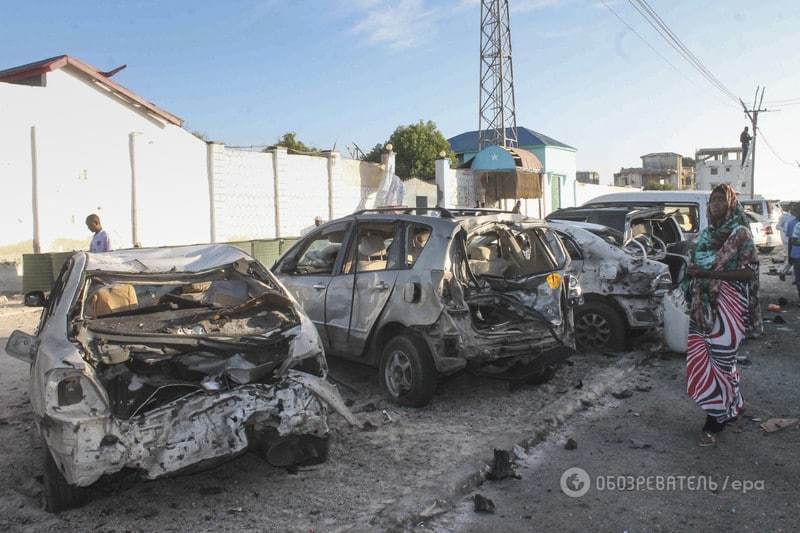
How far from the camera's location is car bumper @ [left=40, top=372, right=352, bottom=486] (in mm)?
3486

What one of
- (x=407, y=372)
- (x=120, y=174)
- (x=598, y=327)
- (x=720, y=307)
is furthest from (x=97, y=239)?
(x=720, y=307)

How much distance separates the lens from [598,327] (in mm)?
7832

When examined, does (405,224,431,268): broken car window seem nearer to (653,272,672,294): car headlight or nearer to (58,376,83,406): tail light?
(58,376,83,406): tail light

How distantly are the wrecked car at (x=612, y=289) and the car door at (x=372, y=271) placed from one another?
2629mm

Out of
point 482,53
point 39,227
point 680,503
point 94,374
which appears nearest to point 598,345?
point 680,503

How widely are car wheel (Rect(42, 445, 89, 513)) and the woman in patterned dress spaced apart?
166 inches

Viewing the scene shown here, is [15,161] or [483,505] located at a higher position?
[15,161]

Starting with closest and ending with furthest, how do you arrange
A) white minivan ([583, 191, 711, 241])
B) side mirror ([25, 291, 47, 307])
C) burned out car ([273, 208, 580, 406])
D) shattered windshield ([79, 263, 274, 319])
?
shattered windshield ([79, 263, 274, 319])
side mirror ([25, 291, 47, 307])
burned out car ([273, 208, 580, 406])
white minivan ([583, 191, 711, 241])

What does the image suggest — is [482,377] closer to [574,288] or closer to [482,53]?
→ [574,288]

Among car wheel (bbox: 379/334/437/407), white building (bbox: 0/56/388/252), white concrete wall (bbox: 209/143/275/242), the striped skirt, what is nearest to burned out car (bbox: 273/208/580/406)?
car wheel (bbox: 379/334/437/407)

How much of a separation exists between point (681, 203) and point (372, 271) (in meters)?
7.23

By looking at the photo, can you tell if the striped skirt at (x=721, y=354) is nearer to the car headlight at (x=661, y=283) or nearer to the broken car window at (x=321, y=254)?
the car headlight at (x=661, y=283)

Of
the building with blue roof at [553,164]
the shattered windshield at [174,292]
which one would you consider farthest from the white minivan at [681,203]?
the building with blue roof at [553,164]

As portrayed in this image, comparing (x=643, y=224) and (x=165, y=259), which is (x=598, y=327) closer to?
(x=643, y=224)
